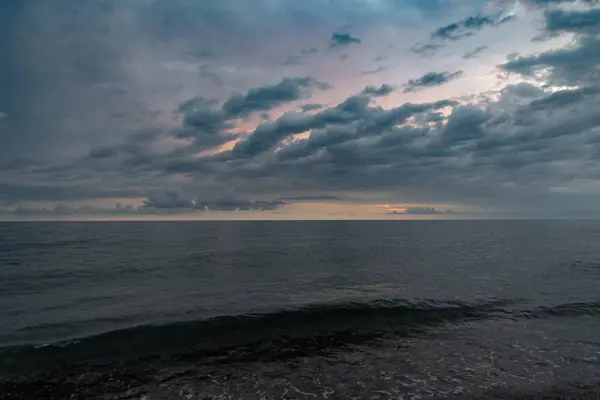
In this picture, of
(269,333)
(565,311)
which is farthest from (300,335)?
(565,311)

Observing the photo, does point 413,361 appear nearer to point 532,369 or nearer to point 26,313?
point 532,369

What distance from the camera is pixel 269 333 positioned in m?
22.9

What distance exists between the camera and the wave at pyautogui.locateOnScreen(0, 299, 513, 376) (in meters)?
19.6

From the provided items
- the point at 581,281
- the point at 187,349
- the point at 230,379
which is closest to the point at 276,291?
the point at 187,349

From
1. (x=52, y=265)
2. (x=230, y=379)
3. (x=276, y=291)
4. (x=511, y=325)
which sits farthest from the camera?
(x=52, y=265)

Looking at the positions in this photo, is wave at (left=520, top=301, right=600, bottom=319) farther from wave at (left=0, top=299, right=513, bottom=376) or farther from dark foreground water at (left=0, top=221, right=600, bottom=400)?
wave at (left=0, top=299, right=513, bottom=376)

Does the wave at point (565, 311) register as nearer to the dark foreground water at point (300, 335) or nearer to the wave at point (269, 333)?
the dark foreground water at point (300, 335)

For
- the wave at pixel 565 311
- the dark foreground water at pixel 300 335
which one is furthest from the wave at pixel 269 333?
the wave at pixel 565 311

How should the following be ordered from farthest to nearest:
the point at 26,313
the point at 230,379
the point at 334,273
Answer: the point at 334,273
the point at 26,313
the point at 230,379

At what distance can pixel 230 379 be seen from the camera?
16.3 metres

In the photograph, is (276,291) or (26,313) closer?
(26,313)

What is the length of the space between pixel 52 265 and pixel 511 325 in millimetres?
58996

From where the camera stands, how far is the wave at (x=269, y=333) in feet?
64.4

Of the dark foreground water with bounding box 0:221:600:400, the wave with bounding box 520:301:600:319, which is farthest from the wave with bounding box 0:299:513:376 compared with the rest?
the wave with bounding box 520:301:600:319
